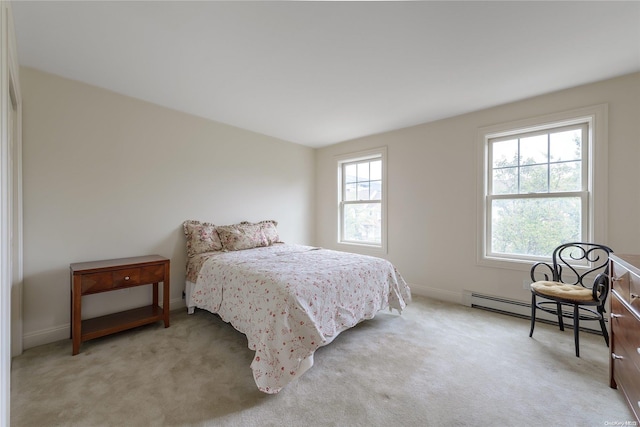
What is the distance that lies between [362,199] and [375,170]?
52 centimetres

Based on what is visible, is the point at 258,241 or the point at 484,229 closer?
the point at 484,229

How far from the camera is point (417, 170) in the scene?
362 cm

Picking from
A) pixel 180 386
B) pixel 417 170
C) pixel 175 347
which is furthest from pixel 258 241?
pixel 417 170

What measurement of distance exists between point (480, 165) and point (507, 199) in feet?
1.63

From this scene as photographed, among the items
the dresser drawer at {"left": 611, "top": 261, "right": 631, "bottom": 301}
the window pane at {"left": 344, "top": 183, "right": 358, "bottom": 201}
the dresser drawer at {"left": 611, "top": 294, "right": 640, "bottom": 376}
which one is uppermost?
the window pane at {"left": 344, "top": 183, "right": 358, "bottom": 201}

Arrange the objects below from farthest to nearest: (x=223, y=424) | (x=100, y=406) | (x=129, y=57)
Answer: (x=129, y=57), (x=100, y=406), (x=223, y=424)

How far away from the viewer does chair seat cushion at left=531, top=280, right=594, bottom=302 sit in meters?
2.02

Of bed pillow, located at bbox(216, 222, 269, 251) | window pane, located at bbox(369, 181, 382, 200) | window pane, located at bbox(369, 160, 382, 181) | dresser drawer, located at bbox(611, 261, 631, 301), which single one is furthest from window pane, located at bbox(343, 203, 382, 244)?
dresser drawer, located at bbox(611, 261, 631, 301)

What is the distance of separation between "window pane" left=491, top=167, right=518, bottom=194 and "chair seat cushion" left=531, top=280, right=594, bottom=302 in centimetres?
113

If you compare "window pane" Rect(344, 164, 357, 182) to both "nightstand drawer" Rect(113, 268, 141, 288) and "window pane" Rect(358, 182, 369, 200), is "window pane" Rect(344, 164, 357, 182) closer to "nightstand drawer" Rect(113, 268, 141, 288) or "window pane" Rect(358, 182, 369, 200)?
"window pane" Rect(358, 182, 369, 200)

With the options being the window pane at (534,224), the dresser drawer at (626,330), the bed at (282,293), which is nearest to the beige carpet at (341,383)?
the bed at (282,293)

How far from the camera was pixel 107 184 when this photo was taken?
261 cm

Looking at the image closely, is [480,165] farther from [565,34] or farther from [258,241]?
[258,241]

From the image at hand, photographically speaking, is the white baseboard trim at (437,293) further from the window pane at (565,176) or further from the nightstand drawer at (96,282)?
the nightstand drawer at (96,282)
